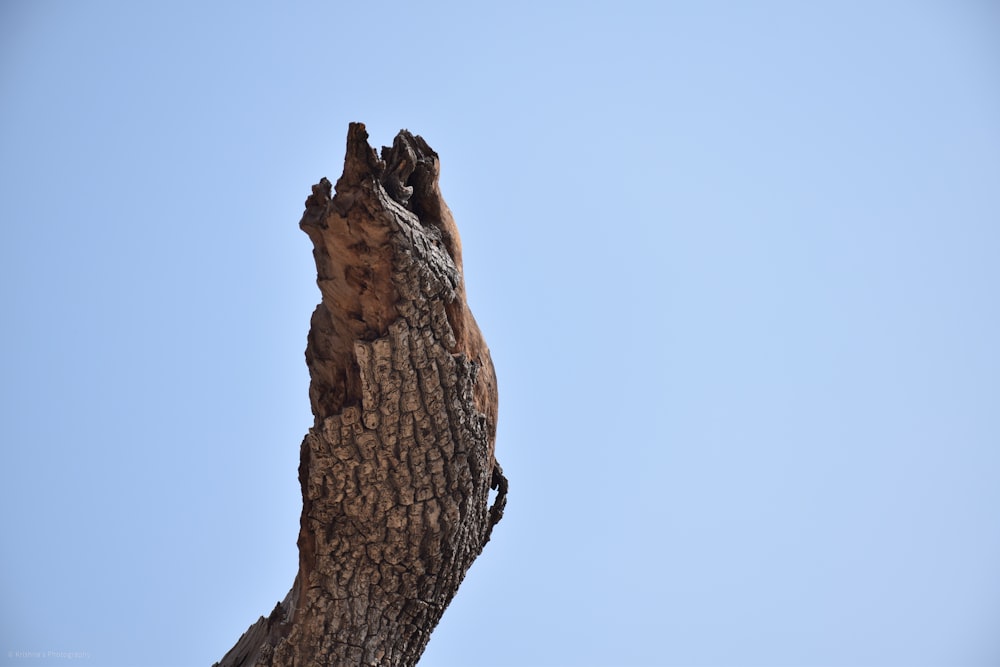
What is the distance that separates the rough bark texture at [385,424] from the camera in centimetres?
352

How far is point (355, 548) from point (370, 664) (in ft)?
1.55

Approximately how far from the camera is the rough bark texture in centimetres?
352

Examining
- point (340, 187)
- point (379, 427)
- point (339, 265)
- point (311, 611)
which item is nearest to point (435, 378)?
point (379, 427)

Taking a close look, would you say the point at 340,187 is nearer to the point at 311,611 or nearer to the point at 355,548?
the point at 355,548

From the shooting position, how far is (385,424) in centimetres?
362

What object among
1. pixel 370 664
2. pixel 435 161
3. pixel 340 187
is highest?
pixel 435 161

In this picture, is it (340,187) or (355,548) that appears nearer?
(340,187)

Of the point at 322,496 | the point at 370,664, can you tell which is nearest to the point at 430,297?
the point at 322,496

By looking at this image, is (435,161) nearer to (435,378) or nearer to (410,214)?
(410,214)

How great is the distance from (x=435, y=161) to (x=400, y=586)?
1774mm

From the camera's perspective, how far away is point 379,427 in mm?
3629

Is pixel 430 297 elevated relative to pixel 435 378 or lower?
elevated

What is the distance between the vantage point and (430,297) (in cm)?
360

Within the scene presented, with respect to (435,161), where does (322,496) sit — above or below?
below
